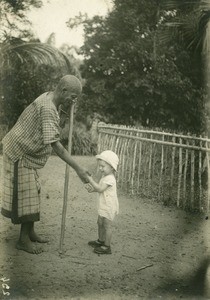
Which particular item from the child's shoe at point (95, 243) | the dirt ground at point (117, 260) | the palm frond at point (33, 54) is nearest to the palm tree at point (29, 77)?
the palm frond at point (33, 54)

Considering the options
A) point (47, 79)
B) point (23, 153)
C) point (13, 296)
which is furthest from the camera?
point (47, 79)

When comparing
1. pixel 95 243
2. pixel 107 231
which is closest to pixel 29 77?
pixel 95 243

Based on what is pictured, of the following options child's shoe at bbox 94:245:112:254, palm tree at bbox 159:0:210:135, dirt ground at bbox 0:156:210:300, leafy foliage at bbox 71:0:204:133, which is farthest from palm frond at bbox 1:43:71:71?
child's shoe at bbox 94:245:112:254

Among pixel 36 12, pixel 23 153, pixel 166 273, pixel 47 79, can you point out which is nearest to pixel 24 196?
pixel 23 153

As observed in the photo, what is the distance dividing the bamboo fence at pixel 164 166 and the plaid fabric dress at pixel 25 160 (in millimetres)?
2927

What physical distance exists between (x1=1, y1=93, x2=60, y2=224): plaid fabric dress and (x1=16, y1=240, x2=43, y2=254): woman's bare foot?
28 cm

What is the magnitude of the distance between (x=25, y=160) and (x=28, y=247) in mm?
851

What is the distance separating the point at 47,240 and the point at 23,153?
3.50ft

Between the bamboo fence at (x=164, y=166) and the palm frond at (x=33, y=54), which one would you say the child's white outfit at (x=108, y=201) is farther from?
the palm frond at (x=33, y=54)

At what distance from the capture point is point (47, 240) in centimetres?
448

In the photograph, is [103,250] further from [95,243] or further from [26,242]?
[26,242]

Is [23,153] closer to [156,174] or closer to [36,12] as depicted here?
[36,12]

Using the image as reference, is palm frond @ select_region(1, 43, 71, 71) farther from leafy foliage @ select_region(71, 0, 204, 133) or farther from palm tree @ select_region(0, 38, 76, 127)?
leafy foliage @ select_region(71, 0, 204, 133)

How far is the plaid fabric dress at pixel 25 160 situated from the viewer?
391 centimetres
